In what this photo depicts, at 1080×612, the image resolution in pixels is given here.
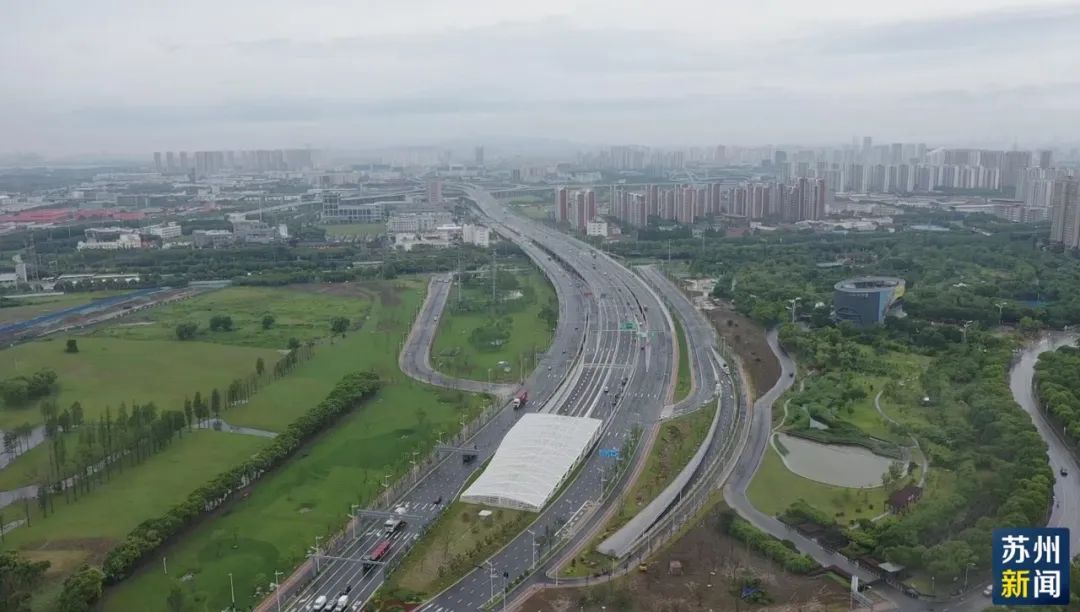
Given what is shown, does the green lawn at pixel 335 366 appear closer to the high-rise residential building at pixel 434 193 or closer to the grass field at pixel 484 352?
the grass field at pixel 484 352

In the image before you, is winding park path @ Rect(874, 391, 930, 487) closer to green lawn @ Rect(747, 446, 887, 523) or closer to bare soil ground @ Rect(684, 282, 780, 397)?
green lawn @ Rect(747, 446, 887, 523)

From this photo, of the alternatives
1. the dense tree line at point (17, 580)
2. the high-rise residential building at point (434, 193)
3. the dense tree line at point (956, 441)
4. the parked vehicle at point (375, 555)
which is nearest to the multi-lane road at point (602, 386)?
the parked vehicle at point (375, 555)

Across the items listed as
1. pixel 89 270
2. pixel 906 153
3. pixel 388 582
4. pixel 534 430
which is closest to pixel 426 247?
pixel 89 270

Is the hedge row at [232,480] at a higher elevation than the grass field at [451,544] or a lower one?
higher

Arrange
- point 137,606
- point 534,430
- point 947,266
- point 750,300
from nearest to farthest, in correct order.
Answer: point 137,606 → point 534,430 → point 750,300 → point 947,266

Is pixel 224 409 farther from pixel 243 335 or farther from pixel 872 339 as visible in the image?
pixel 872 339

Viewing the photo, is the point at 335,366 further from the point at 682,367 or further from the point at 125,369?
the point at 682,367

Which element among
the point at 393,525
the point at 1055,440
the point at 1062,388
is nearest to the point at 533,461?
the point at 393,525
